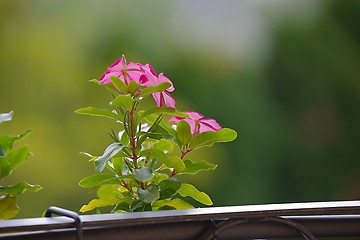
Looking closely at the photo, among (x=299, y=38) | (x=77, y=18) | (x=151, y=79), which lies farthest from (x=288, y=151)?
(x=151, y=79)

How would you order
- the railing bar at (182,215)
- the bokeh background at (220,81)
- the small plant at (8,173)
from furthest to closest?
the bokeh background at (220,81) → the small plant at (8,173) → the railing bar at (182,215)

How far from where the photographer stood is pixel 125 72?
60 centimetres

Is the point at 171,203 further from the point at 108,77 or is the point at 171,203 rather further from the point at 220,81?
the point at 220,81

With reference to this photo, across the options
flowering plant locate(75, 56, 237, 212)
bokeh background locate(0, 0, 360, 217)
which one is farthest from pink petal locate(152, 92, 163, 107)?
bokeh background locate(0, 0, 360, 217)

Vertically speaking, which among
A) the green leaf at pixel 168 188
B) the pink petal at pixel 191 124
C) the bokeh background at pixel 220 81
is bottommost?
the green leaf at pixel 168 188

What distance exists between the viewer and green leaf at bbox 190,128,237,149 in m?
0.63

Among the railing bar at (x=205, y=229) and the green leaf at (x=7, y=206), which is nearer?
the railing bar at (x=205, y=229)

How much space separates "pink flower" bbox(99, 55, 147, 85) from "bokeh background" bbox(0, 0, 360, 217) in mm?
3993

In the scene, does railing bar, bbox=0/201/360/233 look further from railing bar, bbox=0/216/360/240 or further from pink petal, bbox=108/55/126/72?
pink petal, bbox=108/55/126/72

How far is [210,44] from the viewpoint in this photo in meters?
4.97

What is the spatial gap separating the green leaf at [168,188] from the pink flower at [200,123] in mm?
57

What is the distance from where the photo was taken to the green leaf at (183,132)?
24.6 inches

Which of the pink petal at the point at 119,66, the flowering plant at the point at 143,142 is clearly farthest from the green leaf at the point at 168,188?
the pink petal at the point at 119,66

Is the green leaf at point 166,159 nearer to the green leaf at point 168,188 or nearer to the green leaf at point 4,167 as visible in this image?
the green leaf at point 168,188
